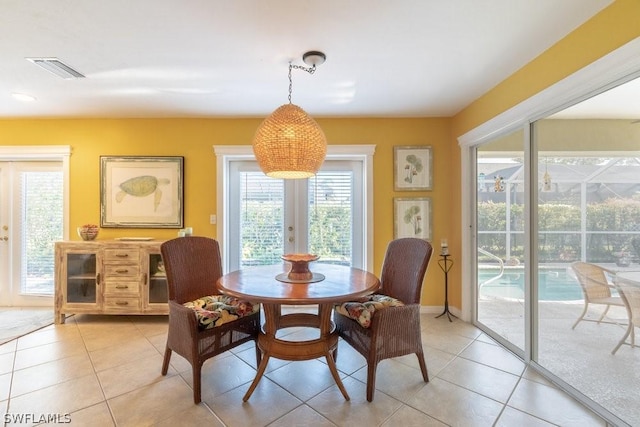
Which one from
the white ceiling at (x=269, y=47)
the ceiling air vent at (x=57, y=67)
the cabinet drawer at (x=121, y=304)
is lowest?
the cabinet drawer at (x=121, y=304)

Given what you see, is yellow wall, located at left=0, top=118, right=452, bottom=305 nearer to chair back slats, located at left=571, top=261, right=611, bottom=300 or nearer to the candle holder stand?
the candle holder stand

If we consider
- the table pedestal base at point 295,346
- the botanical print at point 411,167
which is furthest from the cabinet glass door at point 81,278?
the botanical print at point 411,167

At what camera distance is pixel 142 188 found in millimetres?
3385

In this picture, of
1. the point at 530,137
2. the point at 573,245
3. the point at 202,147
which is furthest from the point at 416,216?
the point at 202,147

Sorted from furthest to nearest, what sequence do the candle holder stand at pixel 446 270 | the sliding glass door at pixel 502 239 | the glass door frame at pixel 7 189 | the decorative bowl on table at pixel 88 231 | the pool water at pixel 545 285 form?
1. the glass door frame at pixel 7 189
2. the candle holder stand at pixel 446 270
3. the decorative bowl on table at pixel 88 231
4. the sliding glass door at pixel 502 239
5. the pool water at pixel 545 285

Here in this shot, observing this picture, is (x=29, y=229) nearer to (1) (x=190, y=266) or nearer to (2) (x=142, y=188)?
(2) (x=142, y=188)

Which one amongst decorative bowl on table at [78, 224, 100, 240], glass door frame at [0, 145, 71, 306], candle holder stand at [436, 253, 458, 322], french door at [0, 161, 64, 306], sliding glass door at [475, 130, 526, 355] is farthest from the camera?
french door at [0, 161, 64, 306]

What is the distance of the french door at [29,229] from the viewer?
11.5ft

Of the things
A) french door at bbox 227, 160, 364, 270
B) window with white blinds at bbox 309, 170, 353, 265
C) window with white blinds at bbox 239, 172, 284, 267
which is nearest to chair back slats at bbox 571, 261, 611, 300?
french door at bbox 227, 160, 364, 270

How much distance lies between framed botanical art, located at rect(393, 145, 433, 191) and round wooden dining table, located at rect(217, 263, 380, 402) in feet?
5.26

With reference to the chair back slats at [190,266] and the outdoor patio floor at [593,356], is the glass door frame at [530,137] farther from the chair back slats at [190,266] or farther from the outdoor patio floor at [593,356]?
the chair back slats at [190,266]

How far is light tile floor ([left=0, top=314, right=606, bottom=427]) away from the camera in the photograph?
1.67 m

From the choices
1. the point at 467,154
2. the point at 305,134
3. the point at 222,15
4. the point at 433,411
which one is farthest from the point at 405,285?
the point at 222,15

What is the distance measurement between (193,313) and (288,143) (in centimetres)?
121
